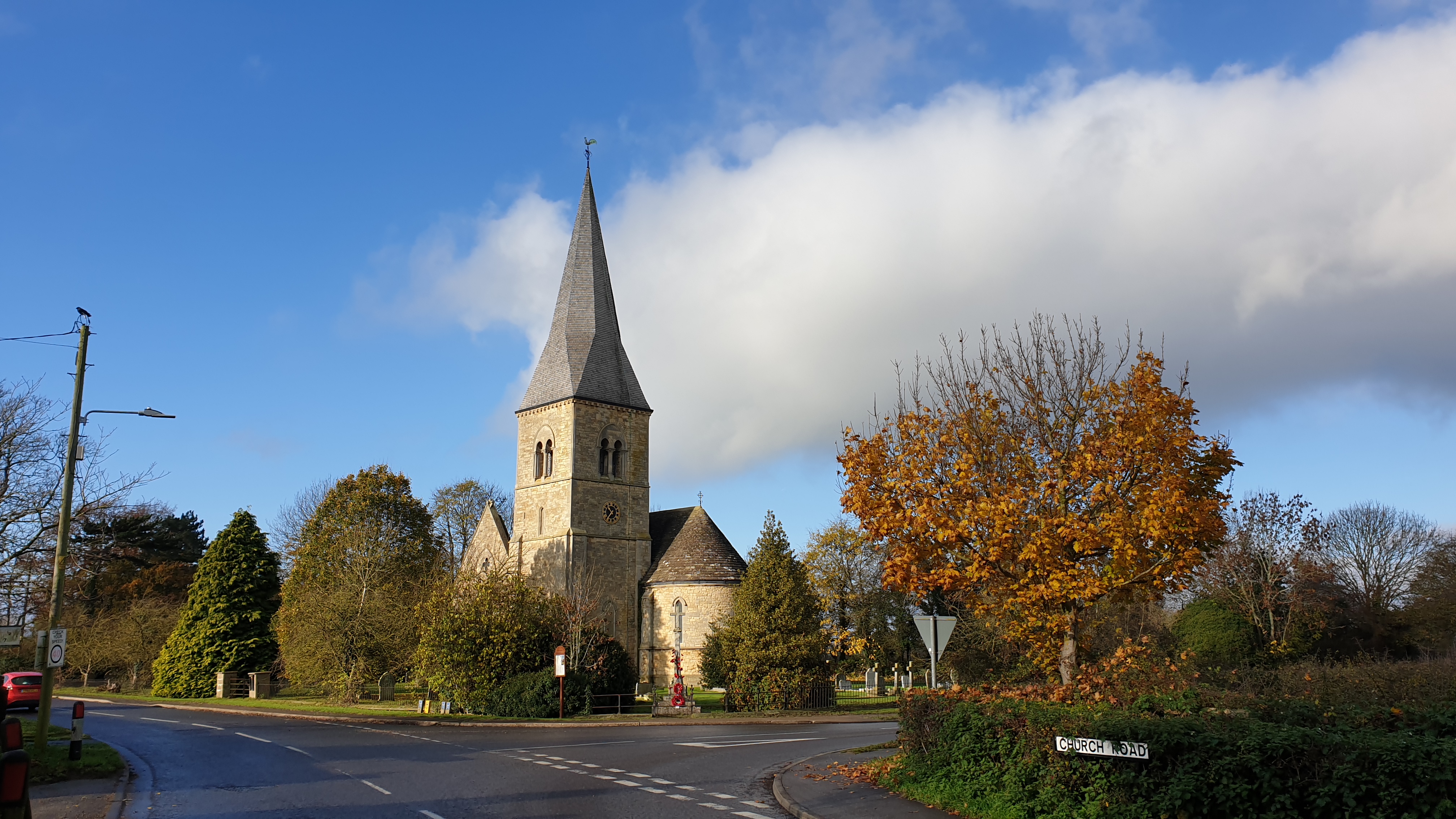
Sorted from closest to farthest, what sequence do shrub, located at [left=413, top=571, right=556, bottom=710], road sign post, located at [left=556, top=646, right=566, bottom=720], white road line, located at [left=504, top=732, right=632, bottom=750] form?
white road line, located at [left=504, top=732, right=632, bottom=750]
road sign post, located at [left=556, top=646, right=566, bottom=720]
shrub, located at [left=413, top=571, right=556, bottom=710]

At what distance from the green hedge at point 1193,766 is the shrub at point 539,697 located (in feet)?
66.7

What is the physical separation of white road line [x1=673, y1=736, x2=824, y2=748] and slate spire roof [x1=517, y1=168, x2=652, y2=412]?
28.7 metres

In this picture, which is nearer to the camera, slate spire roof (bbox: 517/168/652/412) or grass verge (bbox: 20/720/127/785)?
grass verge (bbox: 20/720/127/785)

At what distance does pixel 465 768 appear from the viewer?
55.0 ft

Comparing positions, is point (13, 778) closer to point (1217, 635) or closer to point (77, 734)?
point (77, 734)

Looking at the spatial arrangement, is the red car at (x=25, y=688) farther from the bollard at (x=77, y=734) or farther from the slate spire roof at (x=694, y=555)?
the slate spire roof at (x=694, y=555)

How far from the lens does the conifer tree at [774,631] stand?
3225 centimetres

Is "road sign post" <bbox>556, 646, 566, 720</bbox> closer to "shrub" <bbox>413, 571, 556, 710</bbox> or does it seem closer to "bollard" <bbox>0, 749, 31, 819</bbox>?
"shrub" <bbox>413, 571, 556, 710</bbox>

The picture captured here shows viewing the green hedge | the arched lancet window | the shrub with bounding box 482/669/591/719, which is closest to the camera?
the green hedge

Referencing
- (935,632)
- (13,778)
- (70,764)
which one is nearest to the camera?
(13,778)

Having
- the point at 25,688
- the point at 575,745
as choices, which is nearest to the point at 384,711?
the point at 25,688

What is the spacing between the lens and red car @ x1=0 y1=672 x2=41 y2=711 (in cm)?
3175

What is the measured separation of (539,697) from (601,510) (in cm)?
1832

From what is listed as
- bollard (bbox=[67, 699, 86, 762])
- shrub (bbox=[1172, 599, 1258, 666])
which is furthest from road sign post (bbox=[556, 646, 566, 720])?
shrub (bbox=[1172, 599, 1258, 666])
